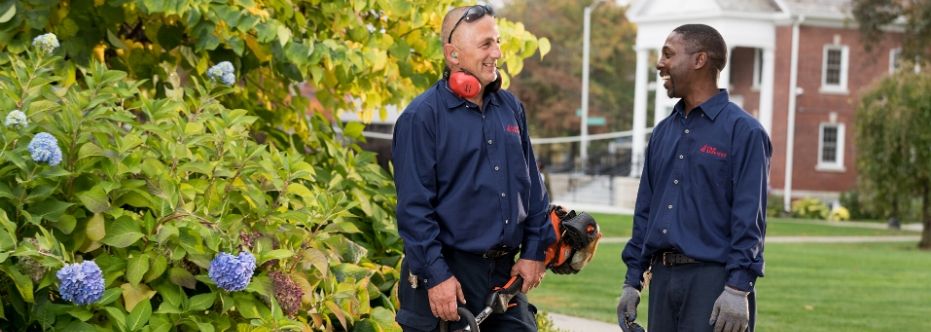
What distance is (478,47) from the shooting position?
4.19 meters

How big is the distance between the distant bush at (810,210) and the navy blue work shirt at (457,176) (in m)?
33.3

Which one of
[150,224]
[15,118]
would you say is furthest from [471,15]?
[15,118]

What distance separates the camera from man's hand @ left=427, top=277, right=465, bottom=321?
13.2 ft

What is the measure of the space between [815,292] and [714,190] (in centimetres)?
1037

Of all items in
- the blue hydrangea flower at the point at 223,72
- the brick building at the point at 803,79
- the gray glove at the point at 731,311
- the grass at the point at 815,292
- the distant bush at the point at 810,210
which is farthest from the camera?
the brick building at the point at 803,79

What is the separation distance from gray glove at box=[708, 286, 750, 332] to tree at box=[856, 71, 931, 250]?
23225 mm

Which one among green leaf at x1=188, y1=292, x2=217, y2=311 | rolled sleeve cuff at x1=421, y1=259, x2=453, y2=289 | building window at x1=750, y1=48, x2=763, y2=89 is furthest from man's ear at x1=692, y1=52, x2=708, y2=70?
building window at x1=750, y1=48, x2=763, y2=89

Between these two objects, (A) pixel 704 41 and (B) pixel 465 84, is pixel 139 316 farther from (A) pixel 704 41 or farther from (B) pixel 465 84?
(A) pixel 704 41

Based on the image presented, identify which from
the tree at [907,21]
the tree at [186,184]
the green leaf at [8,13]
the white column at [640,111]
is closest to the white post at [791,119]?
the white column at [640,111]

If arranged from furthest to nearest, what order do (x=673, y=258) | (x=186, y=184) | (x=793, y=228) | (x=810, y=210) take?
(x=810, y=210) → (x=793, y=228) → (x=186, y=184) → (x=673, y=258)

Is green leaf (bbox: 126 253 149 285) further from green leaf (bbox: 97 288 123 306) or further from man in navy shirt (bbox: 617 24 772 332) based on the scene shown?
man in navy shirt (bbox: 617 24 772 332)

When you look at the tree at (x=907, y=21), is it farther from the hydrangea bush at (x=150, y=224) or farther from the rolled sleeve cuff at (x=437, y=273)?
the rolled sleeve cuff at (x=437, y=273)

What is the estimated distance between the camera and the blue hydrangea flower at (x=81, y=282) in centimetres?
409

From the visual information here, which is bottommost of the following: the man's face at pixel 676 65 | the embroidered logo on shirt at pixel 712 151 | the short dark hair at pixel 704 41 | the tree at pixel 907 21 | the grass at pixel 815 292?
the grass at pixel 815 292
